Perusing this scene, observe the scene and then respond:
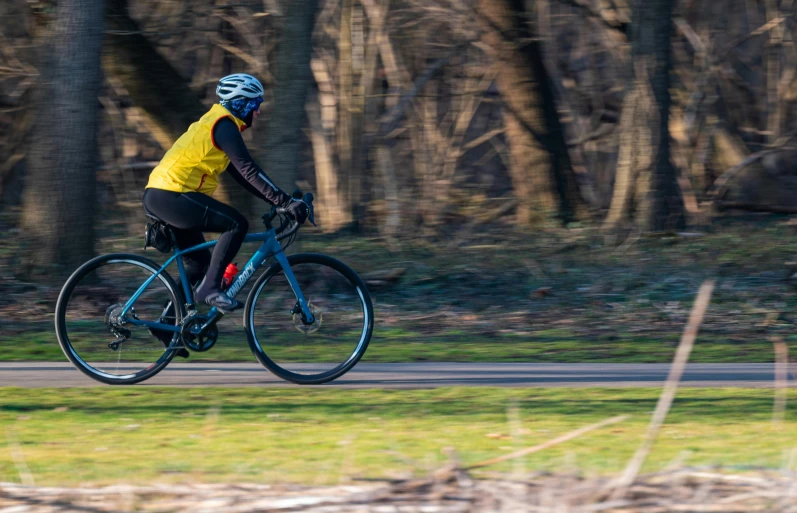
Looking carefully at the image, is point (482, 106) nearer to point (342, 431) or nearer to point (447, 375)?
point (447, 375)

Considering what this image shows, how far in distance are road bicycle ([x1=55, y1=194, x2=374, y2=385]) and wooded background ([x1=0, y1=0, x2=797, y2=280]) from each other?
20.3 feet

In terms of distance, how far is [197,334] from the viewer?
7.32 meters

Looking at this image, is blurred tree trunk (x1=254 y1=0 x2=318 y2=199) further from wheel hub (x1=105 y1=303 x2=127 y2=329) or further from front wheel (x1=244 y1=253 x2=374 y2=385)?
wheel hub (x1=105 y1=303 x2=127 y2=329)

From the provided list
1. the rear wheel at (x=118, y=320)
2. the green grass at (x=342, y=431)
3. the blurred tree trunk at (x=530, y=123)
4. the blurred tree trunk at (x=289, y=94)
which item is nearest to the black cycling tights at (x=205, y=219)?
the rear wheel at (x=118, y=320)

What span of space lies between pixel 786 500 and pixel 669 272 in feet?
27.0

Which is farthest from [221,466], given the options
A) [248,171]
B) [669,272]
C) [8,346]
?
[669,272]

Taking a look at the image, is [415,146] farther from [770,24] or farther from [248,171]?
[248,171]

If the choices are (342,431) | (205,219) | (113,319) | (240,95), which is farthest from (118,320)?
(342,431)

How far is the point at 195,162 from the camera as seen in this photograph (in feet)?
23.5

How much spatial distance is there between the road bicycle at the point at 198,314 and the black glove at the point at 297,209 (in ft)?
0.21

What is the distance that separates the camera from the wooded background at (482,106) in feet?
46.9

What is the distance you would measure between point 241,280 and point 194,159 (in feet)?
2.61

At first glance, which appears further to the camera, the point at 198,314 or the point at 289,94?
the point at 289,94

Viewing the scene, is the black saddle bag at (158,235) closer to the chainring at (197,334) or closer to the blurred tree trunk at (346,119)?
the chainring at (197,334)
